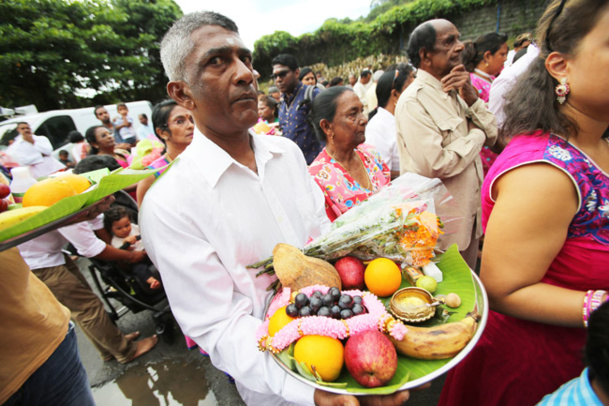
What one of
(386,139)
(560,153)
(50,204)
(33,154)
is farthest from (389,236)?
(33,154)

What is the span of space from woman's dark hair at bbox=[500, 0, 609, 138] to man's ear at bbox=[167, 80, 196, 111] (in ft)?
5.37

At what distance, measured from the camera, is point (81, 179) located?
1.27m

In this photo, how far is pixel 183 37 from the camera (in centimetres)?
138

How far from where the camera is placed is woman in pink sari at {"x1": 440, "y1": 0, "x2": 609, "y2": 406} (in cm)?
118

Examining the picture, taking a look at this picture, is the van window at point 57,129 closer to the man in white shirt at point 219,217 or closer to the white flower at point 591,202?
the man in white shirt at point 219,217

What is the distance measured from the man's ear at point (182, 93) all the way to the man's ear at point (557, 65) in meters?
1.67

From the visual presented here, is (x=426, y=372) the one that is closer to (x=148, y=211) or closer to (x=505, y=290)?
(x=505, y=290)

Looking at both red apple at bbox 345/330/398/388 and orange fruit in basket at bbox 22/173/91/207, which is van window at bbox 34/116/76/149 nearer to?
orange fruit in basket at bbox 22/173/91/207

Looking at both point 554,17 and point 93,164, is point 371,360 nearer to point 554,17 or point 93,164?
point 554,17

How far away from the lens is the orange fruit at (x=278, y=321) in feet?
3.63

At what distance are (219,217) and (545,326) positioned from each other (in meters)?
1.66

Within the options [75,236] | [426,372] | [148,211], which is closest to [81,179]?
[148,211]

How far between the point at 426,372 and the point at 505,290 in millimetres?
607

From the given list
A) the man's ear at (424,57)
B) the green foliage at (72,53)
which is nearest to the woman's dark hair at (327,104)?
the man's ear at (424,57)
